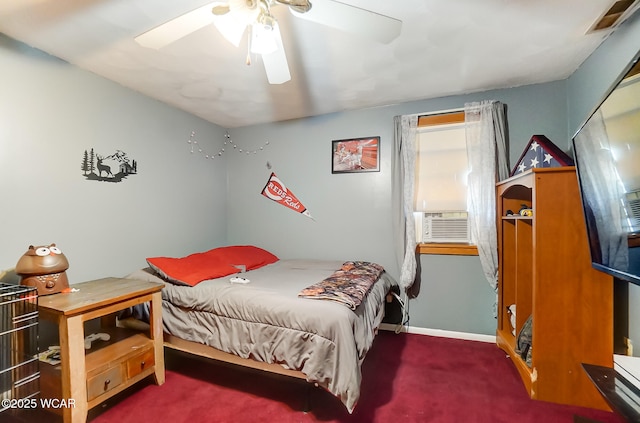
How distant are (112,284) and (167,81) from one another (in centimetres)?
167

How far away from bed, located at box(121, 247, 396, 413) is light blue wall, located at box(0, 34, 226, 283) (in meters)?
0.45

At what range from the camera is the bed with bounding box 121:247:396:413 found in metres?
1.58

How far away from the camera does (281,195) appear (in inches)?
137

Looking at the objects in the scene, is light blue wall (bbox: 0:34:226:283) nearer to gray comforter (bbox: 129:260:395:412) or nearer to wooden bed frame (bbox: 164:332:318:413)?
gray comforter (bbox: 129:260:395:412)

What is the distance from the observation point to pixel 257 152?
361 cm

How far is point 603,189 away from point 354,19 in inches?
56.3

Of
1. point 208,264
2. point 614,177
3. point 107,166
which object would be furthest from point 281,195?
point 614,177

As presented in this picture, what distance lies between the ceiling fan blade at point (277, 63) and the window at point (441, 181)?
1.64m

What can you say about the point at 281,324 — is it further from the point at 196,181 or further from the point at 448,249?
the point at 196,181

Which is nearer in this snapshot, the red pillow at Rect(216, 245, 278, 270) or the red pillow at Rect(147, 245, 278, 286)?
the red pillow at Rect(147, 245, 278, 286)

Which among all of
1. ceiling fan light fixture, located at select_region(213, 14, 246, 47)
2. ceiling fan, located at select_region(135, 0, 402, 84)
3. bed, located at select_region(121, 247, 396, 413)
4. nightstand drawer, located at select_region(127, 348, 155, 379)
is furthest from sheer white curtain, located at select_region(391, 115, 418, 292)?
nightstand drawer, located at select_region(127, 348, 155, 379)

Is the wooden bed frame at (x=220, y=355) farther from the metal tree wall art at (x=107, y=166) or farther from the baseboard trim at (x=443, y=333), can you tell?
the baseboard trim at (x=443, y=333)

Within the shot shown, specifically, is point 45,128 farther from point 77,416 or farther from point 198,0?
point 77,416

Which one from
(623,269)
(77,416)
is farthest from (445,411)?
(77,416)
